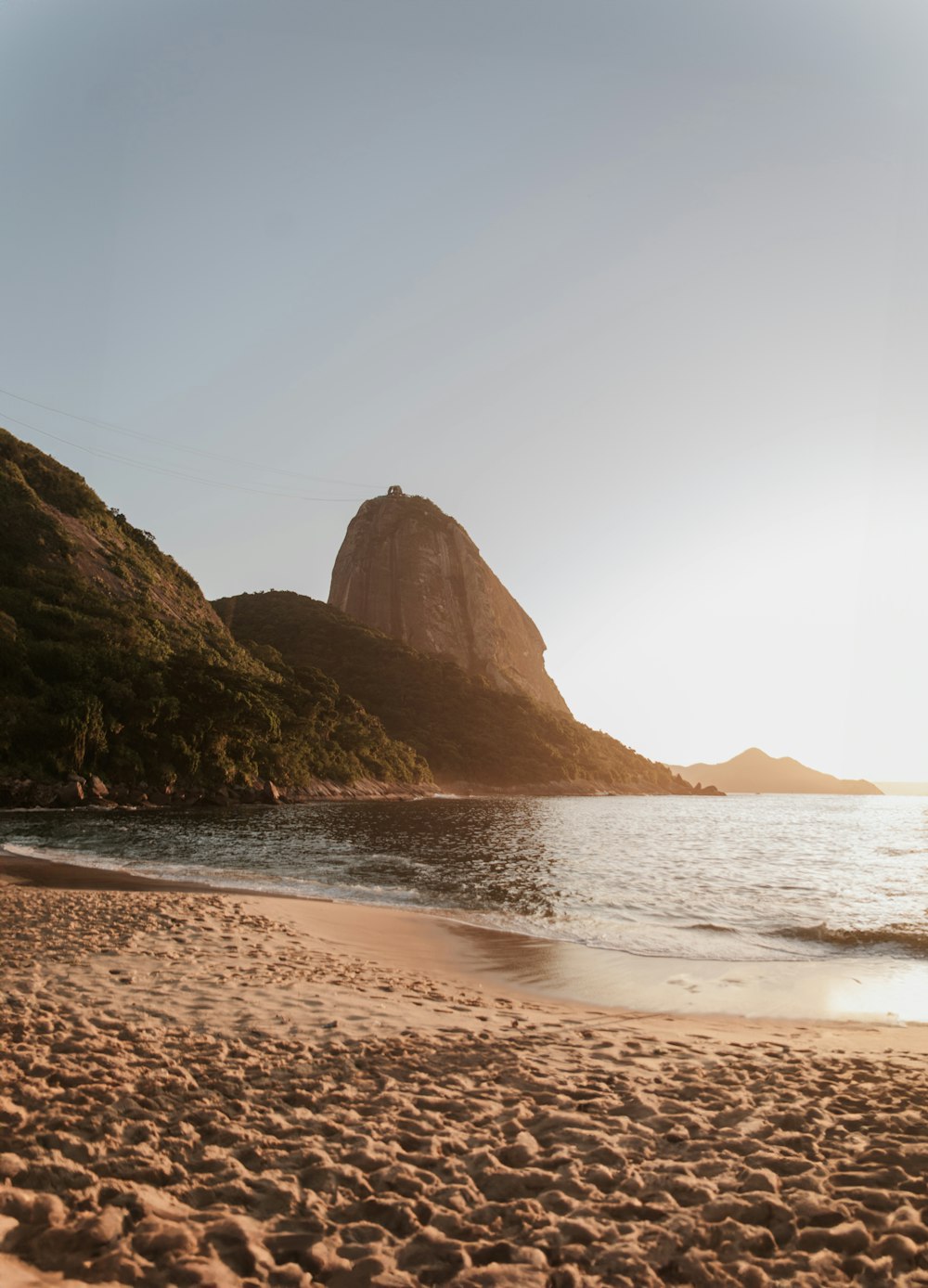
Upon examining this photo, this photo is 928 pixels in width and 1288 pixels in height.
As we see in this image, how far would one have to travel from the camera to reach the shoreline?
10.2 metres

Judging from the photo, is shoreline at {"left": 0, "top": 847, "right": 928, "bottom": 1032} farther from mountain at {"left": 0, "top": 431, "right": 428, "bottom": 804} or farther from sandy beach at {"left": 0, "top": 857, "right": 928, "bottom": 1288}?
mountain at {"left": 0, "top": 431, "right": 428, "bottom": 804}

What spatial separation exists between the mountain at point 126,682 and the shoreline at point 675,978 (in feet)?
139

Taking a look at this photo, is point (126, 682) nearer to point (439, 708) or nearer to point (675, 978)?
point (675, 978)

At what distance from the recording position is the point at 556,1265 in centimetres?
390

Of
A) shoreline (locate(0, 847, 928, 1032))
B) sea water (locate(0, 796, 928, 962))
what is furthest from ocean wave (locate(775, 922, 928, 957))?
shoreline (locate(0, 847, 928, 1032))

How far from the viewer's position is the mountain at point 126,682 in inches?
2088

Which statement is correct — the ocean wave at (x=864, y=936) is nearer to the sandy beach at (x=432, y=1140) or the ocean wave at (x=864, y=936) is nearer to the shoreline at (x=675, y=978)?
the shoreline at (x=675, y=978)

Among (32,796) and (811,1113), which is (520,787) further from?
(811,1113)

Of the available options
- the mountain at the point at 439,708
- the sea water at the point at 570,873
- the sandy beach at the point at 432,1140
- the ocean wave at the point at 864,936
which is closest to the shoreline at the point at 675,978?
the sandy beach at the point at 432,1140

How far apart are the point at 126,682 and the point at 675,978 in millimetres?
57416

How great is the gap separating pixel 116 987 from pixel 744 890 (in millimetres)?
19790

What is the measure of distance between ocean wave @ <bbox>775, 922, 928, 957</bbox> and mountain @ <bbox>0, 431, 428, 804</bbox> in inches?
1863

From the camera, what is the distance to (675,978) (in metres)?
12.0

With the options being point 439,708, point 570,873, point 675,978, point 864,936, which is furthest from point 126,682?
point 439,708
